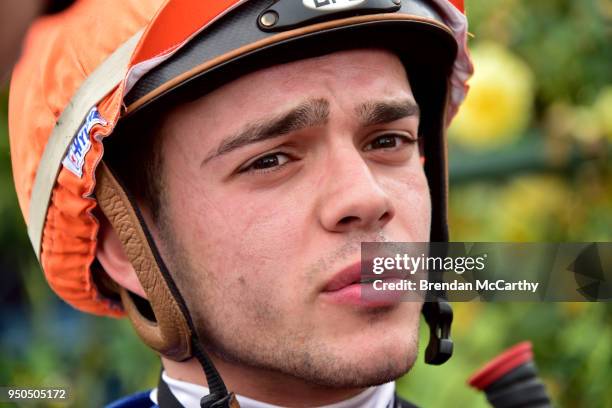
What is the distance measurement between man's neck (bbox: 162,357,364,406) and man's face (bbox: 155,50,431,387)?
5 cm

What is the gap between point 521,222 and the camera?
3.70 m

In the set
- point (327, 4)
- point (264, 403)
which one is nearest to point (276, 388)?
point (264, 403)

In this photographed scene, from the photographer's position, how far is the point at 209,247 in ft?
6.50

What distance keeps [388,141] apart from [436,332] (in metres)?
0.47

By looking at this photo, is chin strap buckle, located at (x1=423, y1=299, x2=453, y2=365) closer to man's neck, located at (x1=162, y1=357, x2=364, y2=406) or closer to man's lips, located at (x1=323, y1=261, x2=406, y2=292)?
man's neck, located at (x1=162, y1=357, x2=364, y2=406)

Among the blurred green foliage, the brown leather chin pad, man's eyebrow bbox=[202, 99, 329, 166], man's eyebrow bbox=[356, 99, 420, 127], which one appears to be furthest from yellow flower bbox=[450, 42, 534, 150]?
the brown leather chin pad

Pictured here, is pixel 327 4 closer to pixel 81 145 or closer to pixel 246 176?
pixel 246 176

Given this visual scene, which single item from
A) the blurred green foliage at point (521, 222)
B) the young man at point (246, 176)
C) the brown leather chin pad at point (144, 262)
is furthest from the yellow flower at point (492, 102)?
the brown leather chin pad at point (144, 262)

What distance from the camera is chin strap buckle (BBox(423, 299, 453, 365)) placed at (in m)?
2.23

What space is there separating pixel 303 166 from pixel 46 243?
63 centimetres

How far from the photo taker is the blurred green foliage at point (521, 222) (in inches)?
139

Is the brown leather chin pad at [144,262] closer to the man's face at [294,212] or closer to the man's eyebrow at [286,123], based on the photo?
the man's face at [294,212]

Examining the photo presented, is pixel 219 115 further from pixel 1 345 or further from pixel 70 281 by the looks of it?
pixel 1 345

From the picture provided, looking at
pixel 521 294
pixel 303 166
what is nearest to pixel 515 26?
pixel 521 294
